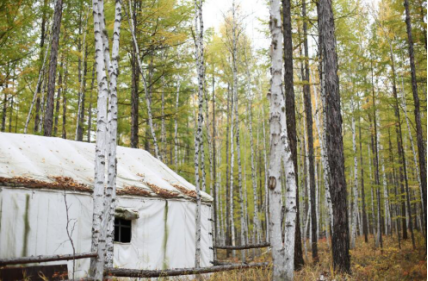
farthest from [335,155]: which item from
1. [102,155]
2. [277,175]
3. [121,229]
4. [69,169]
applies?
[69,169]

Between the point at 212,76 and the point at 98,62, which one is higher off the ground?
the point at 212,76

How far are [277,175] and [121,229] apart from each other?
5984 millimetres

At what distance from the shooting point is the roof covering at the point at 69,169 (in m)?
7.18

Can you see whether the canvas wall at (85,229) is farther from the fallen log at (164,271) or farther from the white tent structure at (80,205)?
the fallen log at (164,271)

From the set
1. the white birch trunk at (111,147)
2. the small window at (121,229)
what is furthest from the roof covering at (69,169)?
the white birch trunk at (111,147)

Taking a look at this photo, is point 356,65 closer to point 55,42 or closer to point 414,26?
point 414,26

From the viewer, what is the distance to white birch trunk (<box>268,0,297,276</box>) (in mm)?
4645

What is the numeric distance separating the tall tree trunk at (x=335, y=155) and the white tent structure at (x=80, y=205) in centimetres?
382

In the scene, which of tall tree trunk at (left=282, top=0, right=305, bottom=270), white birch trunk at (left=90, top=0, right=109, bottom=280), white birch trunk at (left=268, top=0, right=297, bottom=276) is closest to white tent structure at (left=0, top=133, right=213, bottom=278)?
white birch trunk at (left=90, top=0, right=109, bottom=280)

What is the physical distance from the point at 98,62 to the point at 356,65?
51.3 feet

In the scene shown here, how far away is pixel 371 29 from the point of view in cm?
1627

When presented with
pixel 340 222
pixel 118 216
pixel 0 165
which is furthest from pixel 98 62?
pixel 340 222

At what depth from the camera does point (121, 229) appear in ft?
30.3

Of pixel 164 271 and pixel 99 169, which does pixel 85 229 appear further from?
pixel 99 169
